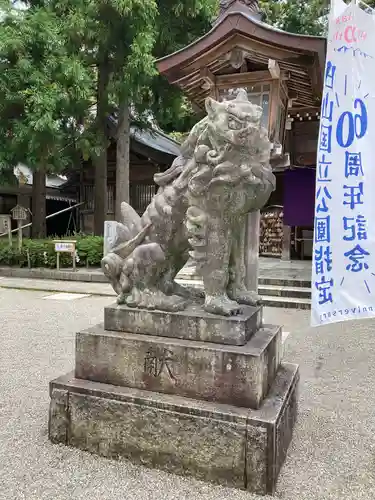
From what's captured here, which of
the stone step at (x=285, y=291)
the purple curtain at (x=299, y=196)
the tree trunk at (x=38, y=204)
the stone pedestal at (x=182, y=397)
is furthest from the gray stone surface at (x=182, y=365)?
the tree trunk at (x=38, y=204)

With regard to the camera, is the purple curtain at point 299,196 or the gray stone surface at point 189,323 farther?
the purple curtain at point 299,196

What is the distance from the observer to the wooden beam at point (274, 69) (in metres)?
5.89

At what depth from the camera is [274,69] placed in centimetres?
595

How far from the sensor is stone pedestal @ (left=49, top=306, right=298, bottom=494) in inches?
89.4

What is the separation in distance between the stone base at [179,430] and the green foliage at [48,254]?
8.05 m

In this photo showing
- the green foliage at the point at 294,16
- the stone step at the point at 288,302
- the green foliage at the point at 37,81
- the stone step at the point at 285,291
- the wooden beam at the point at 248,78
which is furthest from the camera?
the green foliage at the point at 294,16

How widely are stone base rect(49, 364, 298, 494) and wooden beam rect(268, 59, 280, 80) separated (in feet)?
15.6

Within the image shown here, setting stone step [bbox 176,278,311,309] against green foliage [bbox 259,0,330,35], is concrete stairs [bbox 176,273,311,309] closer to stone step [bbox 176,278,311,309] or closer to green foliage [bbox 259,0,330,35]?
stone step [bbox 176,278,311,309]

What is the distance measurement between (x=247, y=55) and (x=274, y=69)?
0.48 m

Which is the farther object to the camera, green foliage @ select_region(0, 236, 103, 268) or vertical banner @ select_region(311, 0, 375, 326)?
green foliage @ select_region(0, 236, 103, 268)

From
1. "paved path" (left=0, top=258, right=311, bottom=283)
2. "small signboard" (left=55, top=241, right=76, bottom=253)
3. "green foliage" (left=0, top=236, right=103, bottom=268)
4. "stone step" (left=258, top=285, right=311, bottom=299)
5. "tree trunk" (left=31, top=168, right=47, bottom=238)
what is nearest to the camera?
"stone step" (left=258, top=285, right=311, bottom=299)

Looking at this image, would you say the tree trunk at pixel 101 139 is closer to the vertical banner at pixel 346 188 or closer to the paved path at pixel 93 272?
the paved path at pixel 93 272

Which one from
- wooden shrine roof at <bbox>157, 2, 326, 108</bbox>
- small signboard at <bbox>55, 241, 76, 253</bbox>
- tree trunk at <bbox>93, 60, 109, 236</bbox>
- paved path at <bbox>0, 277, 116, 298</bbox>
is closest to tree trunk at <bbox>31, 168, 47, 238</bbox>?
tree trunk at <bbox>93, 60, 109, 236</bbox>

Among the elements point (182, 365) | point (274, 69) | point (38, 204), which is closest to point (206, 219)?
point (182, 365)
